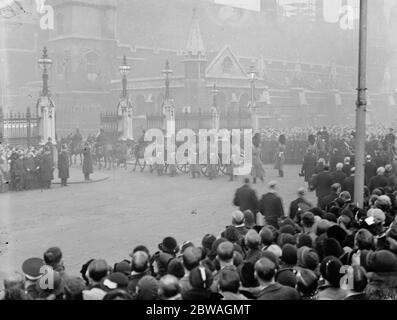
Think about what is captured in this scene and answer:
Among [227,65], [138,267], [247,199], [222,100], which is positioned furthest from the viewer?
[227,65]

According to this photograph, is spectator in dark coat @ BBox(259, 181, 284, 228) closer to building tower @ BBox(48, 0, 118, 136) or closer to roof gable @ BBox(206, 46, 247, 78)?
roof gable @ BBox(206, 46, 247, 78)

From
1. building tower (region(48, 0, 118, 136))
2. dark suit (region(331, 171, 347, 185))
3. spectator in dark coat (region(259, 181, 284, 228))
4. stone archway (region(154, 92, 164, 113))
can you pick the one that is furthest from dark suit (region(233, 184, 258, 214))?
building tower (region(48, 0, 118, 136))

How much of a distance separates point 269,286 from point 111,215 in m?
9.61

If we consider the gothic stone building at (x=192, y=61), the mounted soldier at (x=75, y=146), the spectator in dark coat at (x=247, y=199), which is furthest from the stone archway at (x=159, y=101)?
the spectator in dark coat at (x=247, y=199)

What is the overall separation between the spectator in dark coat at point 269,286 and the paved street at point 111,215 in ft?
15.5

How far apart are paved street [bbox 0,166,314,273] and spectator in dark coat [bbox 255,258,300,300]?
471 cm

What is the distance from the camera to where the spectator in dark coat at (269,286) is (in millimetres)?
4656

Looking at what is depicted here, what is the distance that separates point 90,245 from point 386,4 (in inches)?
2616

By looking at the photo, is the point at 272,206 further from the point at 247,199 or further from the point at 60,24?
the point at 60,24

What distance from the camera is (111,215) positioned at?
1402 cm

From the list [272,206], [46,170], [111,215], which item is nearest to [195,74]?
[46,170]

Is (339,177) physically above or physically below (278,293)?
above

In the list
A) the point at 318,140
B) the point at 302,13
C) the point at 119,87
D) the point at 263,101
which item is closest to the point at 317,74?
the point at 302,13

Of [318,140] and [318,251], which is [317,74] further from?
[318,251]
